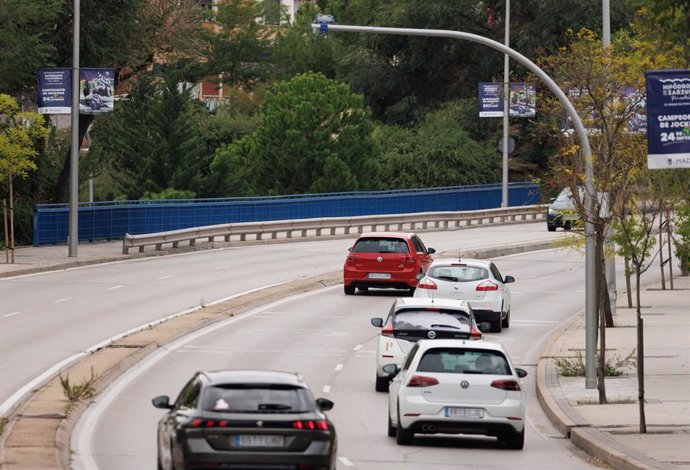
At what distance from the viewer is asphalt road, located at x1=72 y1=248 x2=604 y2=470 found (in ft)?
61.9

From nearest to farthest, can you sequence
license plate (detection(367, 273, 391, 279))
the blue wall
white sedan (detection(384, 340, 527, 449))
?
white sedan (detection(384, 340, 527, 449)), license plate (detection(367, 273, 391, 279)), the blue wall

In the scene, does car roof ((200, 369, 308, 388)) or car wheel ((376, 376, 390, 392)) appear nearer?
car roof ((200, 369, 308, 388))

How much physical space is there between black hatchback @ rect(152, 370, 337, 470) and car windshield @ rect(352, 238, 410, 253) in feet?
86.2

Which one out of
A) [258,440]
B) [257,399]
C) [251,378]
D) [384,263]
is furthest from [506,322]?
[258,440]

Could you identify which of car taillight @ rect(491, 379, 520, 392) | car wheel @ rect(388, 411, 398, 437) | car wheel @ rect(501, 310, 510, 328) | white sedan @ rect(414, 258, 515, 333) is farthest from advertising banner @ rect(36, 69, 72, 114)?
car taillight @ rect(491, 379, 520, 392)

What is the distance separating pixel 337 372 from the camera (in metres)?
27.3

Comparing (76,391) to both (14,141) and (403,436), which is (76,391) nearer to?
(403,436)

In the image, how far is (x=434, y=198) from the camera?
7606cm

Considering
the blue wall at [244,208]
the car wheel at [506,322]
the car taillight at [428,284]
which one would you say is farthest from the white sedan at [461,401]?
the blue wall at [244,208]

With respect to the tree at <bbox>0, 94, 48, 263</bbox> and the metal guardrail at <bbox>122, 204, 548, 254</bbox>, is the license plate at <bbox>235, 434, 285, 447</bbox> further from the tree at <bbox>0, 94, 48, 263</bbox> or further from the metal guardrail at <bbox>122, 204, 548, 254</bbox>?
the metal guardrail at <bbox>122, 204, 548, 254</bbox>

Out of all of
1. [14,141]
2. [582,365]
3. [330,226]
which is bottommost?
[582,365]

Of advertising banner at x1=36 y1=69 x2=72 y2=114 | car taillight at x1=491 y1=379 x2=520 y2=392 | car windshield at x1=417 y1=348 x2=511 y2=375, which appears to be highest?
advertising banner at x1=36 y1=69 x2=72 y2=114

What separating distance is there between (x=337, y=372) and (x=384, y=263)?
13252 millimetres

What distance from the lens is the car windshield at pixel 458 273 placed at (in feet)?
113
